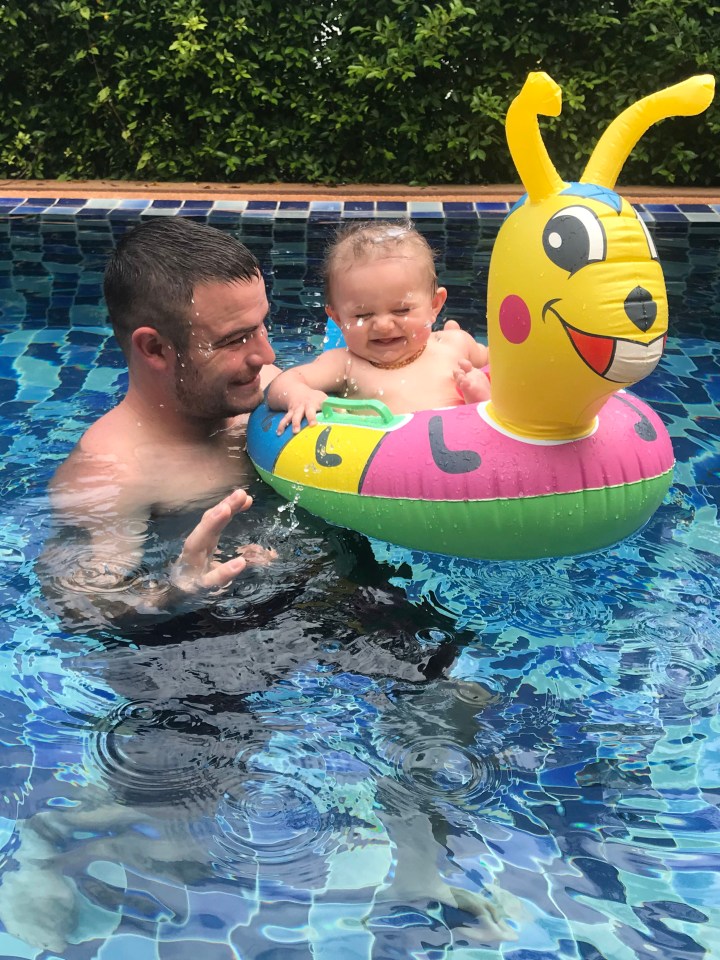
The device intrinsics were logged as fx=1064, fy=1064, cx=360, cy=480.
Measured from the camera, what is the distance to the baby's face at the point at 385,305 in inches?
130

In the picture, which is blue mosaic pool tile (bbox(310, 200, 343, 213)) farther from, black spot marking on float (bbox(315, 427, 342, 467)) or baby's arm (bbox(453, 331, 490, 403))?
black spot marking on float (bbox(315, 427, 342, 467))

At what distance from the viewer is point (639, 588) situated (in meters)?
3.26

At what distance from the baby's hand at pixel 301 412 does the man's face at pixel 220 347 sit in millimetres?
205

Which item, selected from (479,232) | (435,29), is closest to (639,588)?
(479,232)

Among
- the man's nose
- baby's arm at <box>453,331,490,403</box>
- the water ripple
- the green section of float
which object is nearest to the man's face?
the man's nose

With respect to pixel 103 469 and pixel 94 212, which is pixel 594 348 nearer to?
pixel 103 469

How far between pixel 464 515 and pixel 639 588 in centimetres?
68

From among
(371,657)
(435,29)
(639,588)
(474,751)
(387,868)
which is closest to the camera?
(387,868)

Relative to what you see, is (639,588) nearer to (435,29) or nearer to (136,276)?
(136,276)

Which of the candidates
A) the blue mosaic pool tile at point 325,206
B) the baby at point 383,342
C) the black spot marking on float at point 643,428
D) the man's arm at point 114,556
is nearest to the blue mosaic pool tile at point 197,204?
the blue mosaic pool tile at point 325,206

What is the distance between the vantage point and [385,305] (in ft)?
11.0

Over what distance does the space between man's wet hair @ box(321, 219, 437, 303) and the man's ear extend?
Result: 2.27ft

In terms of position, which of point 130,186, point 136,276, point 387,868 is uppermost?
point 136,276

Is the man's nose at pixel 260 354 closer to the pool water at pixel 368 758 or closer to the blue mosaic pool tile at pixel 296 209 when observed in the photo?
the pool water at pixel 368 758
